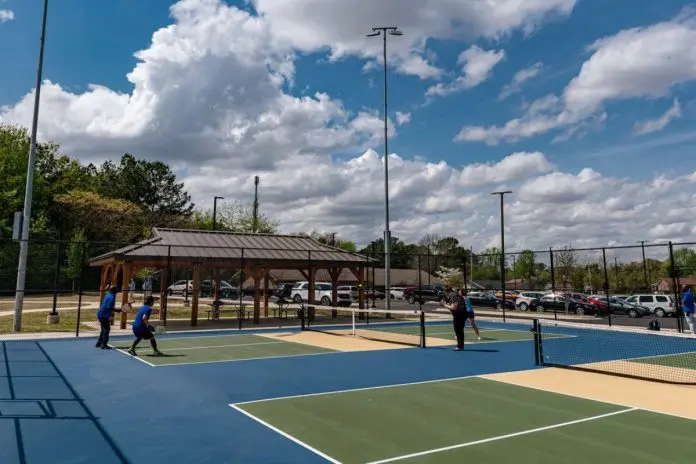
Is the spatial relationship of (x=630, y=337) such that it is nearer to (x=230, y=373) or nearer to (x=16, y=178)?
(x=230, y=373)

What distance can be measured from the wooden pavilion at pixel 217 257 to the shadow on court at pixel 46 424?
10.3 meters

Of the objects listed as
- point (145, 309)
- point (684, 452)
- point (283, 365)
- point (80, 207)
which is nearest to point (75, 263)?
point (80, 207)

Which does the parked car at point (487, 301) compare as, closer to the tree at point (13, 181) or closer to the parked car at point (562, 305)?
the parked car at point (562, 305)

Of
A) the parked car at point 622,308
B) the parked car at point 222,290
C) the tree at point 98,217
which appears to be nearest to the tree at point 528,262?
the parked car at point 622,308

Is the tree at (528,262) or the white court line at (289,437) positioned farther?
the tree at (528,262)

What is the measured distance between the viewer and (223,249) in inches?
1001

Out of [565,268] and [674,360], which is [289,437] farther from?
[565,268]

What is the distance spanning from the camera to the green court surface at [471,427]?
20.7 feet

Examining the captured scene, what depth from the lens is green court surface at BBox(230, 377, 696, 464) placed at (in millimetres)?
6309

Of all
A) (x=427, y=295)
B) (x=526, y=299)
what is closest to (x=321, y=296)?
(x=427, y=295)

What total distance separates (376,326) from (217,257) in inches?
333

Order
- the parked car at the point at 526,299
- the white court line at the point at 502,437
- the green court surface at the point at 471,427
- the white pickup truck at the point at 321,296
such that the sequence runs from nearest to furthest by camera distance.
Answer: the white court line at the point at 502,437 → the green court surface at the point at 471,427 → the white pickup truck at the point at 321,296 → the parked car at the point at 526,299

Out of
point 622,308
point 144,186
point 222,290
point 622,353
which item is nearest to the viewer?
point 622,353

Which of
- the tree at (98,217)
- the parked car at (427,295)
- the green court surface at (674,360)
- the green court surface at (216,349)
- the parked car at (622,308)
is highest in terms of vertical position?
the tree at (98,217)
